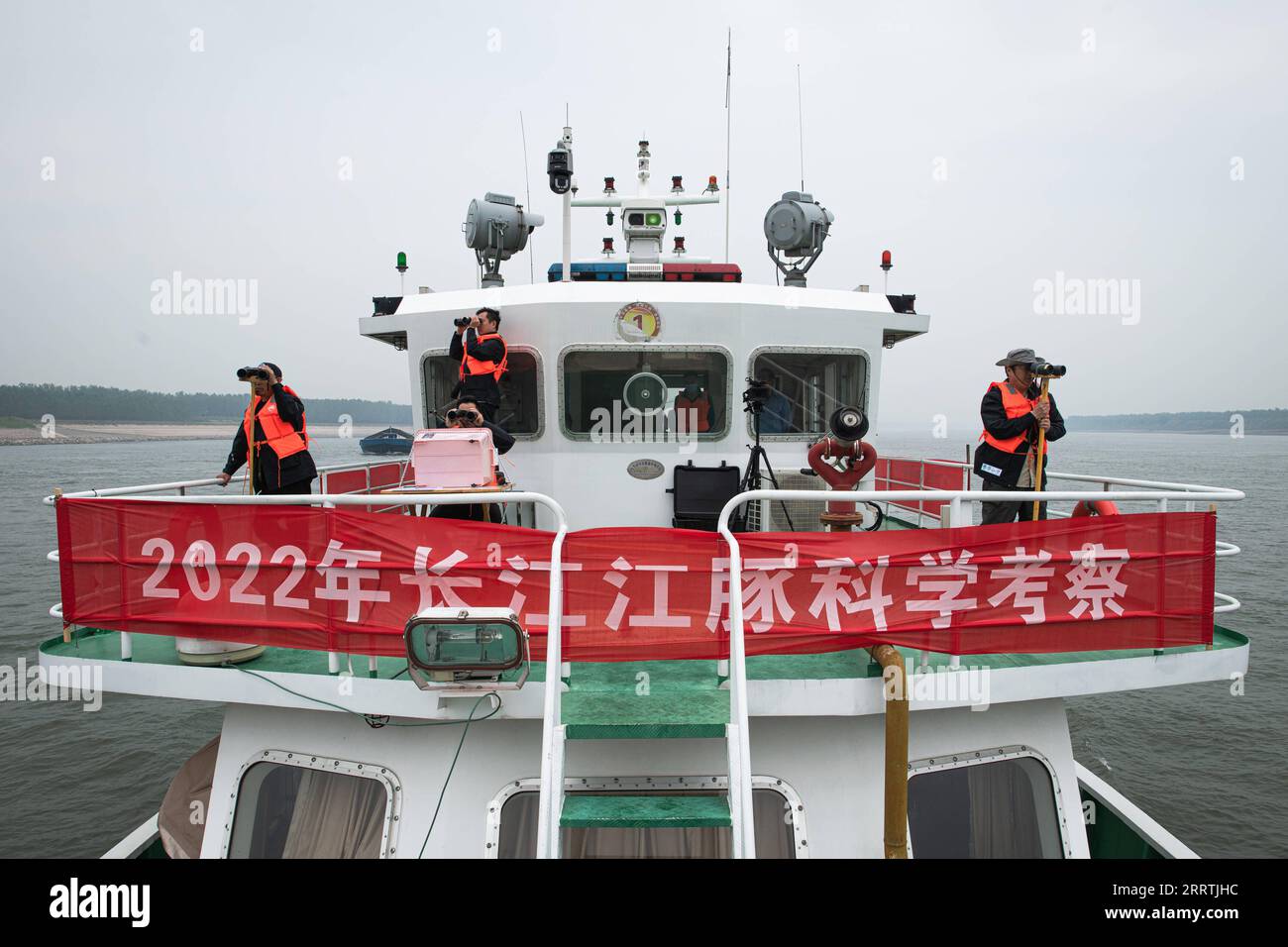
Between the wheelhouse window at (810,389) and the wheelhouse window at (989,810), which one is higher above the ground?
the wheelhouse window at (810,389)

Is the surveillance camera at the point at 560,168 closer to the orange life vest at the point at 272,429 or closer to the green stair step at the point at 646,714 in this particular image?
the orange life vest at the point at 272,429

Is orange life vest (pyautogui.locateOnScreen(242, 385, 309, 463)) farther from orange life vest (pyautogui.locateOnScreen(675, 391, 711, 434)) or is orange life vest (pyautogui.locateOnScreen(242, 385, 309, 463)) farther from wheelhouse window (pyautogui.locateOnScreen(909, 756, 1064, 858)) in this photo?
wheelhouse window (pyautogui.locateOnScreen(909, 756, 1064, 858))

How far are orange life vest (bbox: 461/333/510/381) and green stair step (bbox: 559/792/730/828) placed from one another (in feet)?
11.8

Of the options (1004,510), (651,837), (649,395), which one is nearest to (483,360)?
(649,395)

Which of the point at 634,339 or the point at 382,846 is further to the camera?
the point at 634,339

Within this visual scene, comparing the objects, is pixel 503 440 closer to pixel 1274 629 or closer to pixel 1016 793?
pixel 1016 793

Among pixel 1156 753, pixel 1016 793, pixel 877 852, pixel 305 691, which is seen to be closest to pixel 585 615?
pixel 305 691

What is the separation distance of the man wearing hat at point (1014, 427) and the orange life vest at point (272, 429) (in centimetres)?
503

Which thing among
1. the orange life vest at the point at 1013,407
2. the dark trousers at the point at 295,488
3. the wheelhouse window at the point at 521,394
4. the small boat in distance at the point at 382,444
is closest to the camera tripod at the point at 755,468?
the orange life vest at the point at 1013,407

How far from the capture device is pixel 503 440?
5445mm

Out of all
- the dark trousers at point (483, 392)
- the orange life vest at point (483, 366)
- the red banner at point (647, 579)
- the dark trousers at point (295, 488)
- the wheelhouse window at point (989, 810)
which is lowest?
the wheelhouse window at point (989, 810)

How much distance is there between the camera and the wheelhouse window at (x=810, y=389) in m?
6.68

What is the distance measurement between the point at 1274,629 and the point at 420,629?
20.4m

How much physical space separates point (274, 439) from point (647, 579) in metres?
3.31
